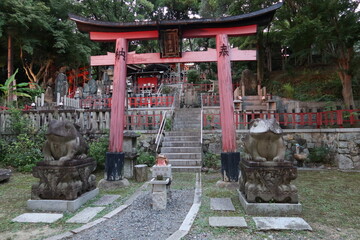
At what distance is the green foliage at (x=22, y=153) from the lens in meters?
9.16

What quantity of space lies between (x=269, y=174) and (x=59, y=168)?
179 inches

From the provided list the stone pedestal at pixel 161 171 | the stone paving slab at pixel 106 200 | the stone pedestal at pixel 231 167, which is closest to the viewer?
the stone pedestal at pixel 161 171

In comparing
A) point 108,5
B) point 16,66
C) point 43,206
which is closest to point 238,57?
point 43,206

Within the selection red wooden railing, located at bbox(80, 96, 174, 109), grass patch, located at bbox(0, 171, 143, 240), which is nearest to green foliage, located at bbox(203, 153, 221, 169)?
grass patch, located at bbox(0, 171, 143, 240)

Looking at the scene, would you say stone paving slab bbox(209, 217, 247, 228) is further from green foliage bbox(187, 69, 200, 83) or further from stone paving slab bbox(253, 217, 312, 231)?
green foliage bbox(187, 69, 200, 83)

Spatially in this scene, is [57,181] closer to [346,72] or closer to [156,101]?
[156,101]

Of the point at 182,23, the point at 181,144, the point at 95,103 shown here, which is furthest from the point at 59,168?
the point at 95,103

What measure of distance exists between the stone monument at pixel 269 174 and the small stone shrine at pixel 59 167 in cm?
382

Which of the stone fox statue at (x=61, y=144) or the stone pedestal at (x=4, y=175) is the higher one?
the stone fox statue at (x=61, y=144)

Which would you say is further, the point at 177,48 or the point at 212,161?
the point at 212,161

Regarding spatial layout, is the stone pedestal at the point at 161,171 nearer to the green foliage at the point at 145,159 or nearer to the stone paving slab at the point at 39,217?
the stone paving slab at the point at 39,217

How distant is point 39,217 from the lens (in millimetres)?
4422

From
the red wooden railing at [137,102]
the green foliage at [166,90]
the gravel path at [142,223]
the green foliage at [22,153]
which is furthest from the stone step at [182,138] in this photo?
the green foliage at [166,90]

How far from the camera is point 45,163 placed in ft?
16.3
